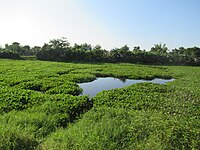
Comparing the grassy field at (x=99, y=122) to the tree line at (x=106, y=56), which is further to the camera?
the tree line at (x=106, y=56)

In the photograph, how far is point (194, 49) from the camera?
45062mm

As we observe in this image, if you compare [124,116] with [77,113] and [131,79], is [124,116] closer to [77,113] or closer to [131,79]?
[77,113]

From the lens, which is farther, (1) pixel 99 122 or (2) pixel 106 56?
(2) pixel 106 56

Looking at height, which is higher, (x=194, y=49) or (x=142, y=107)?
(x=194, y=49)

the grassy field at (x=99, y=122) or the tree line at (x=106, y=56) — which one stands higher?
the tree line at (x=106, y=56)

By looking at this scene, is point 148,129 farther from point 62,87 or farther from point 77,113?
point 62,87

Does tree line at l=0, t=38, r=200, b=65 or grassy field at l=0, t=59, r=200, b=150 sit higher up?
tree line at l=0, t=38, r=200, b=65

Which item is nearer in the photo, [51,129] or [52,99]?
[51,129]

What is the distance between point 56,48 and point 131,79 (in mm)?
26892

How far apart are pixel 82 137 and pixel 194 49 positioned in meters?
45.5

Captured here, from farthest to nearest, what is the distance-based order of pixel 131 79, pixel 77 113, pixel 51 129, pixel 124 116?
pixel 131 79
pixel 77 113
pixel 124 116
pixel 51 129

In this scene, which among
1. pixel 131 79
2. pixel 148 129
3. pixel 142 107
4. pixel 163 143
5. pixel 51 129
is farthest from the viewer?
pixel 131 79

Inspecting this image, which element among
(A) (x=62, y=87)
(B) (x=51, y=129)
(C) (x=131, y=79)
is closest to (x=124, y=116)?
(B) (x=51, y=129)

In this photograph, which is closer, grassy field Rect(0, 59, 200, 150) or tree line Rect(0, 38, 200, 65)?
grassy field Rect(0, 59, 200, 150)
